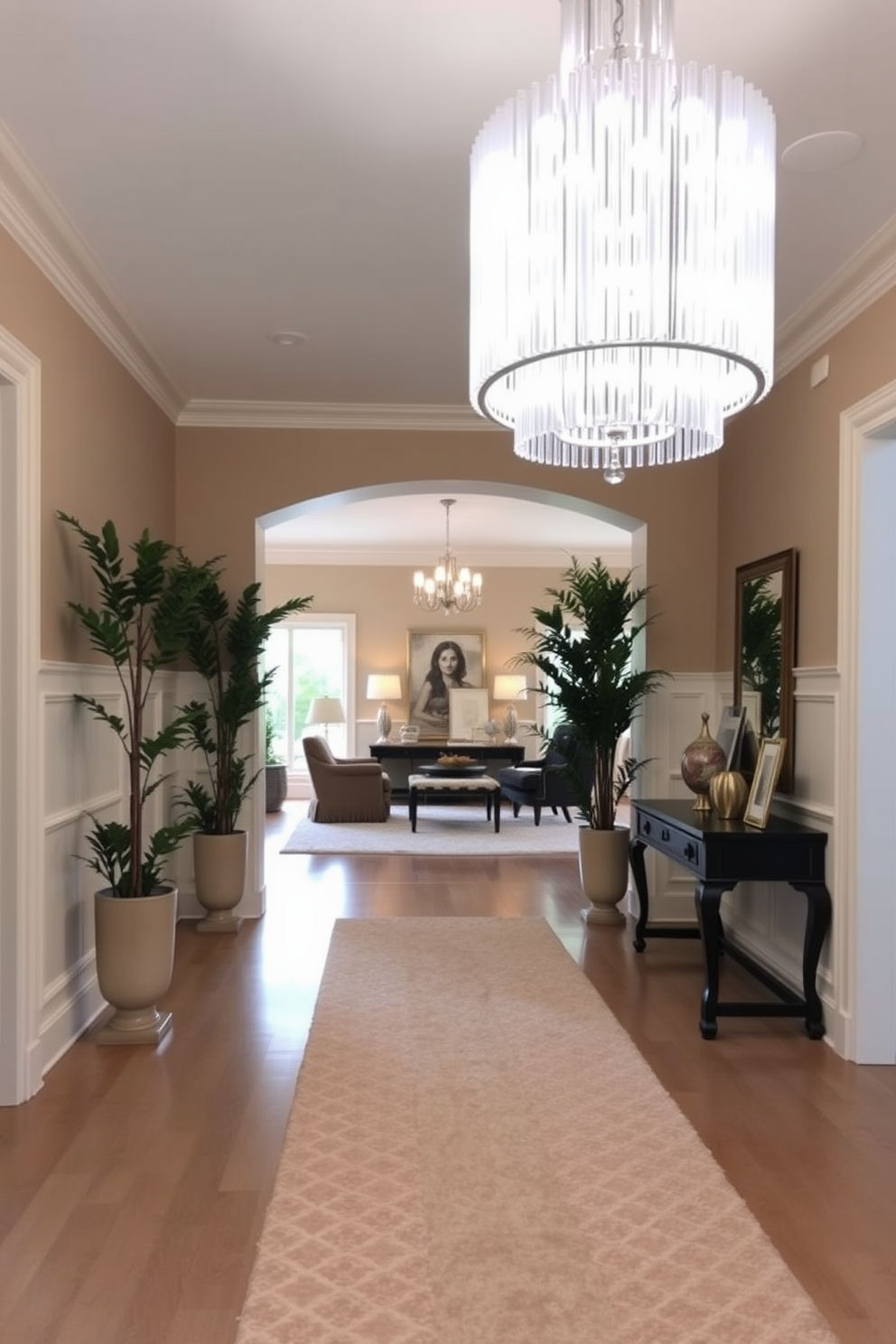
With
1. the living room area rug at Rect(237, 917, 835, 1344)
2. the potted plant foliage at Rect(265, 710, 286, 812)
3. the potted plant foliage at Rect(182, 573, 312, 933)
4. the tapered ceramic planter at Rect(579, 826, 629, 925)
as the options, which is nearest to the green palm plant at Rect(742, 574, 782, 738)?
the tapered ceramic planter at Rect(579, 826, 629, 925)

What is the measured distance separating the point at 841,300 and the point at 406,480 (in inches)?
101

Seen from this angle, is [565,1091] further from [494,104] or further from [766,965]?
[494,104]

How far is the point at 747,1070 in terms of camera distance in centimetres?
352

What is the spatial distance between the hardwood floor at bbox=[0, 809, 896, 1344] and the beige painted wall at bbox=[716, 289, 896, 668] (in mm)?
1560

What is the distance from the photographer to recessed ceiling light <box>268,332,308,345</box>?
4477mm

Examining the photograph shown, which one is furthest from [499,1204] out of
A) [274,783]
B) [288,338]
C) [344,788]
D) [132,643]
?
[274,783]

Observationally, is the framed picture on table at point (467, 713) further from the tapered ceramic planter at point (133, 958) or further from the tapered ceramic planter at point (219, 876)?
the tapered ceramic planter at point (133, 958)

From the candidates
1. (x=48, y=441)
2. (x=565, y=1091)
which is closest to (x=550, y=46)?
(x=48, y=441)

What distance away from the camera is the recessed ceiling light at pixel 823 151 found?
284 cm

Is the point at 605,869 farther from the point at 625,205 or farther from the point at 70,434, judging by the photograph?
the point at 625,205

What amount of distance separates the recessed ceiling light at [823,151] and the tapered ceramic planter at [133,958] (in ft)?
10.5

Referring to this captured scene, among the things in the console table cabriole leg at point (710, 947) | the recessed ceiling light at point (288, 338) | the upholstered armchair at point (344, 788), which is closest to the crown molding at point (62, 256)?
the recessed ceiling light at point (288, 338)

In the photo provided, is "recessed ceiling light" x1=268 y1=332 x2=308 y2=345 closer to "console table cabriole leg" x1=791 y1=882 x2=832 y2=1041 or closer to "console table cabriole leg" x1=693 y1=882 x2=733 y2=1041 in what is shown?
"console table cabriole leg" x1=693 y1=882 x2=733 y2=1041

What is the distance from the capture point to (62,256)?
353 cm
